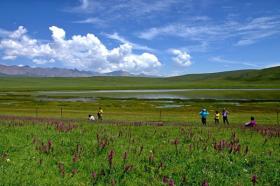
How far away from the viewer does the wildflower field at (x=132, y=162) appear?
31.7ft

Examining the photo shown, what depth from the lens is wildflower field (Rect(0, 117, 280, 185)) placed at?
966 centimetres

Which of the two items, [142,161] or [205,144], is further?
[205,144]

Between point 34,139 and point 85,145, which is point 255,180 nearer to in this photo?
point 85,145

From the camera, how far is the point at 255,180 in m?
9.31

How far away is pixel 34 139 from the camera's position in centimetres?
1431

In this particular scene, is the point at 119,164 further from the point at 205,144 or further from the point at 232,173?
the point at 205,144

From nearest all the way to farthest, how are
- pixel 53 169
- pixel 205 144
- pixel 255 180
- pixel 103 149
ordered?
pixel 255 180, pixel 53 169, pixel 103 149, pixel 205 144

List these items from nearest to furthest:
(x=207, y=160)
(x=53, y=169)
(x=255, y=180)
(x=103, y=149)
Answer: (x=255, y=180) → (x=53, y=169) → (x=207, y=160) → (x=103, y=149)

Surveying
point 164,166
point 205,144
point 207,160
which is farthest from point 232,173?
point 205,144

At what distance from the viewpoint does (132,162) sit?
11.3 meters

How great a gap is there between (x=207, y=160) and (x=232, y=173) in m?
1.16

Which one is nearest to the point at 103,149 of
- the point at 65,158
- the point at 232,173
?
the point at 65,158

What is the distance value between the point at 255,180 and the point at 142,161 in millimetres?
3636

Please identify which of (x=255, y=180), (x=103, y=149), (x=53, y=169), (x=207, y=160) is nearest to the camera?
(x=255, y=180)
